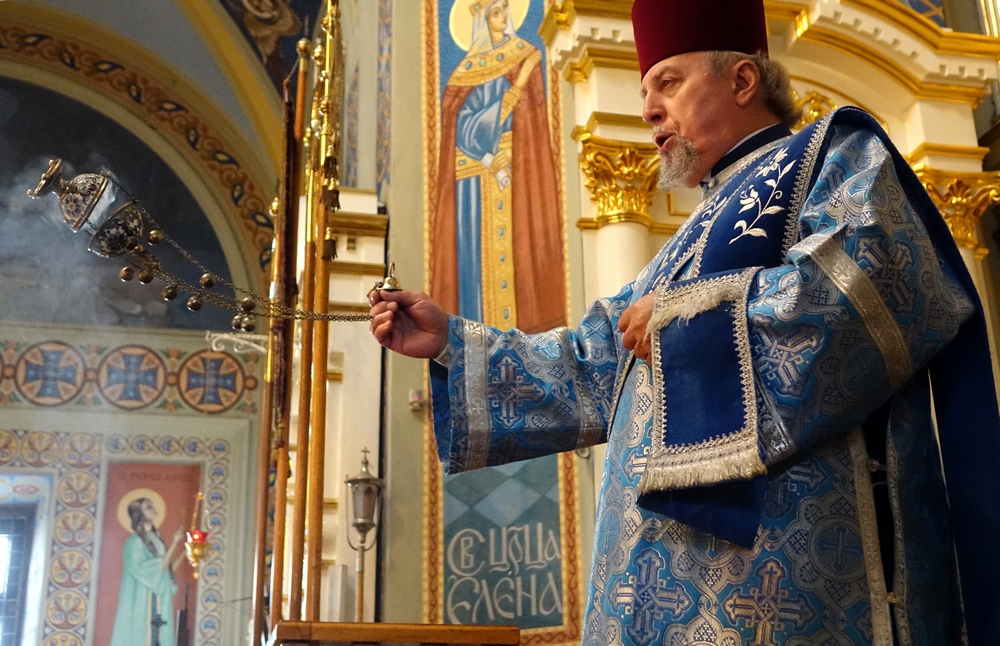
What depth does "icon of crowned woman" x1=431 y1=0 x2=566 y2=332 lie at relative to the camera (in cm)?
538

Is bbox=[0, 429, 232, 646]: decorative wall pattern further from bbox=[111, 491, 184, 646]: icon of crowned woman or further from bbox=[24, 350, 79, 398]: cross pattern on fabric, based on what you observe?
bbox=[24, 350, 79, 398]: cross pattern on fabric

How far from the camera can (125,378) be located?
429 inches

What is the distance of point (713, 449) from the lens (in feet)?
Answer: 5.46

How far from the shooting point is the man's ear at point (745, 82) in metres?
2.13

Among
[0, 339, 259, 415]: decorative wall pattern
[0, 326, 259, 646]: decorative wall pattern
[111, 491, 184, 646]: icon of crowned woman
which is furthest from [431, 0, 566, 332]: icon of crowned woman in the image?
[111, 491, 184, 646]: icon of crowned woman

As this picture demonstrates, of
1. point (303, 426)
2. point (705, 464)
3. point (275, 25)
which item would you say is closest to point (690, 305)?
point (705, 464)

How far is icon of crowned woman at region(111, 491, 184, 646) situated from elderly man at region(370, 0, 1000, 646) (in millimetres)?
9118

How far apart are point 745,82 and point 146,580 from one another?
9.27 metres

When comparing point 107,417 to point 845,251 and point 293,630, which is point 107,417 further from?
point 845,251

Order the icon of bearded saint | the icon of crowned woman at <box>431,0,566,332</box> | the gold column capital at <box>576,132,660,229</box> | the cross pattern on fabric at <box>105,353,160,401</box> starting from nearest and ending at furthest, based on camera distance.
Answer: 1. the gold column capital at <box>576,132,660,229</box>
2. the icon of crowned woman at <box>431,0,566,332</box>
3. the icon of bearded saint
4. the cross pattern on fabric at <box>105,353,160,401</box>


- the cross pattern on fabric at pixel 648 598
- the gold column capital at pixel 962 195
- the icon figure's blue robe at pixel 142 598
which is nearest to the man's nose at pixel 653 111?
the cross pattern on fabric at pixel 648 598

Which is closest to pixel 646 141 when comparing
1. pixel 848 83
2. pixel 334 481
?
pixel 848 83

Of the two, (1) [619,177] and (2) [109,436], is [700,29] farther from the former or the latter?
(2) [109,436]

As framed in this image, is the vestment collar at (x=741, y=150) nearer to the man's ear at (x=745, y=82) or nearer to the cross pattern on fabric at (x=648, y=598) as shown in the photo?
the man's ear at (x=745, y=82)
